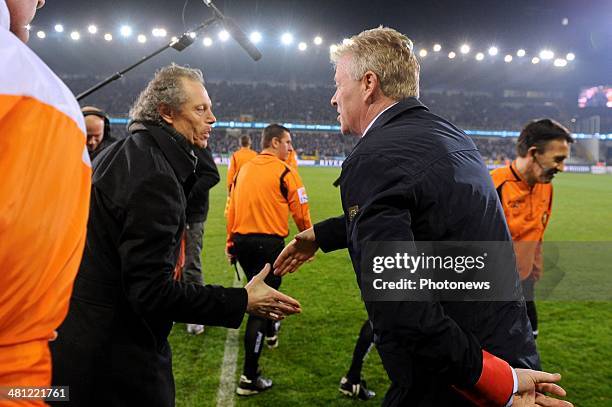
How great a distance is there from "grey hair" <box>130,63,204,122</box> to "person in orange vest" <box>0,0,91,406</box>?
1446 millimetres

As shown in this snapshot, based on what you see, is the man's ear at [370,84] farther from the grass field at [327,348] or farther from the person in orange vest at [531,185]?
the grass field at [327,348]

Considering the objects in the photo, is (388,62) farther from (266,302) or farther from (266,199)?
(266,199)

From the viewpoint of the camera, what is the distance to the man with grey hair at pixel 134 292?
1771 millimetres

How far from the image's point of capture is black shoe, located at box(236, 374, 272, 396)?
155 inches

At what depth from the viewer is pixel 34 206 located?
699 millimetres

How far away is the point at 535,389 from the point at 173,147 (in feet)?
5.56

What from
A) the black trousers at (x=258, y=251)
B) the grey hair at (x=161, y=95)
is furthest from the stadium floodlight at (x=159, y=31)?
the grey hair at (x=161, y=95)

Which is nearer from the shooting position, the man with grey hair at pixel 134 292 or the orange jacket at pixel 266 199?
the man with grey hair at pixel 134 292

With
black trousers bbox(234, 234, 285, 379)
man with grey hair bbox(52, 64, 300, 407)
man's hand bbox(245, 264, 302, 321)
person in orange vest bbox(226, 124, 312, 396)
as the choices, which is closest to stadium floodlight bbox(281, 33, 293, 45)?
person in orange vest bbox(226, 124, 312, 396)

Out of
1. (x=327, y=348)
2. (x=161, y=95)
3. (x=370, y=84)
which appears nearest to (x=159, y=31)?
(x=327, y=348)

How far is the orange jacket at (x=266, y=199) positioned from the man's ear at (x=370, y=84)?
2888mm

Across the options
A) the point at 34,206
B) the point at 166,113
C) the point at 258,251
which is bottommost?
the point at 258,251

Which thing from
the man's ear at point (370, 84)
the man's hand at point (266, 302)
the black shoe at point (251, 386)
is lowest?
the black shoe at point (251, 386)

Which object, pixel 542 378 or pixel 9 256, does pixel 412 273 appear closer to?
pixel 542 378
